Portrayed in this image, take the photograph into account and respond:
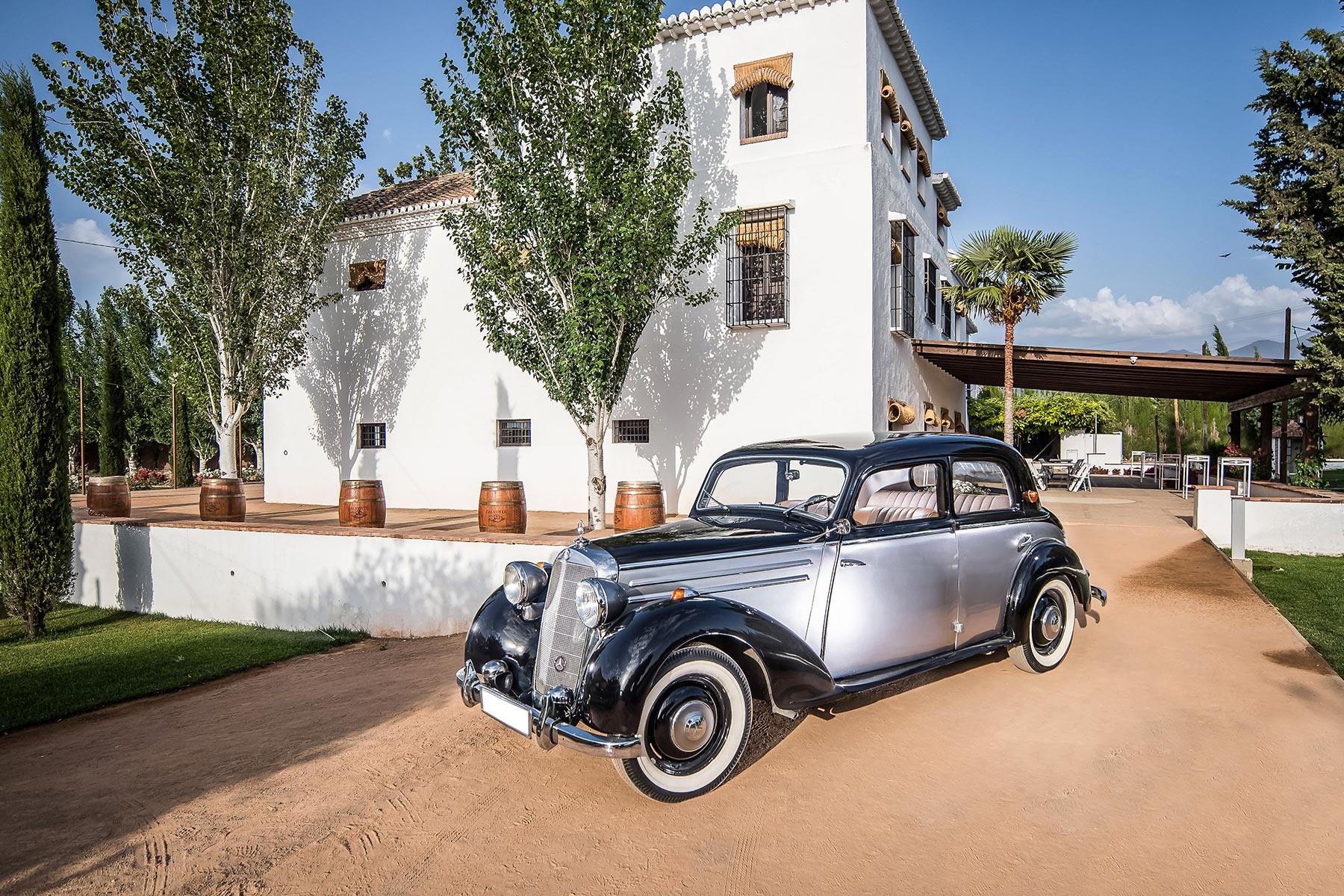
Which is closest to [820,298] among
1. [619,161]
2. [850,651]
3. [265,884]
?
[619,161]

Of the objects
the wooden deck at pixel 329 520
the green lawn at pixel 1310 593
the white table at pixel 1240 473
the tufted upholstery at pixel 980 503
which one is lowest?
the green lawn at pixel 1310 593

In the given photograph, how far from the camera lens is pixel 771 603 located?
3520mm

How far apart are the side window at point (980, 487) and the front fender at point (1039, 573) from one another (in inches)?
14.3

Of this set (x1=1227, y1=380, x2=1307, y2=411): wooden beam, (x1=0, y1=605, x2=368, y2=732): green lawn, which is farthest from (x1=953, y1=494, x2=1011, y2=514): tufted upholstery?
(x1=1227, y1=380, x2=1307, y2=411): wooden beam

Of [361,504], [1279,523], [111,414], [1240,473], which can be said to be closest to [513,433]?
[361,504]

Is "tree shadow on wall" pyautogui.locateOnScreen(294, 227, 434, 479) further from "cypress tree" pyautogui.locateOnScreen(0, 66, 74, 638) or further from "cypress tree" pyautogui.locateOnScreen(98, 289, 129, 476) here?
"cypress tree" pyautogui.locateOnScreen(98, 289, 129, 476)

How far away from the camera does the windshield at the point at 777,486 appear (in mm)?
3969

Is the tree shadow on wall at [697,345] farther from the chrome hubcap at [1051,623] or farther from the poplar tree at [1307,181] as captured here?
the poplar tree at [1307,181]

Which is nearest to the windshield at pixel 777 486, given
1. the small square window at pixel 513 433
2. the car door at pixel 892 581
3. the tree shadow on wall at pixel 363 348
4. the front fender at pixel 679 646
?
the car door at pixel 892 581

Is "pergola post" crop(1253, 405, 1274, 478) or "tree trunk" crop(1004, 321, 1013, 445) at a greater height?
"tree trunk" crop(1004, 321, 1013, 445)

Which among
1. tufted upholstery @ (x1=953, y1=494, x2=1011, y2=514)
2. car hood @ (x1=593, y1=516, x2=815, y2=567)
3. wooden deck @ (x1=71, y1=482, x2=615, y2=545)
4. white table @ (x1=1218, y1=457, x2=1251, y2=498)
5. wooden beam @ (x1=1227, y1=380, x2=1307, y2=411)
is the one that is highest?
wooden beam @ (x1=1227, y1=380, x2=1307, y2=411)

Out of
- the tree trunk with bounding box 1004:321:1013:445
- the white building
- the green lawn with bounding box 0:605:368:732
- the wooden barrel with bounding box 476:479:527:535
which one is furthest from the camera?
the tree trunk with bounding box 1004:321:1013:445

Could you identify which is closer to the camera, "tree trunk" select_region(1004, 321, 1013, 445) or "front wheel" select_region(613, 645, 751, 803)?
"front wheel" select_region(613, 645, 751, 803)

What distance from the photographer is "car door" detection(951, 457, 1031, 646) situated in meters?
4.27
